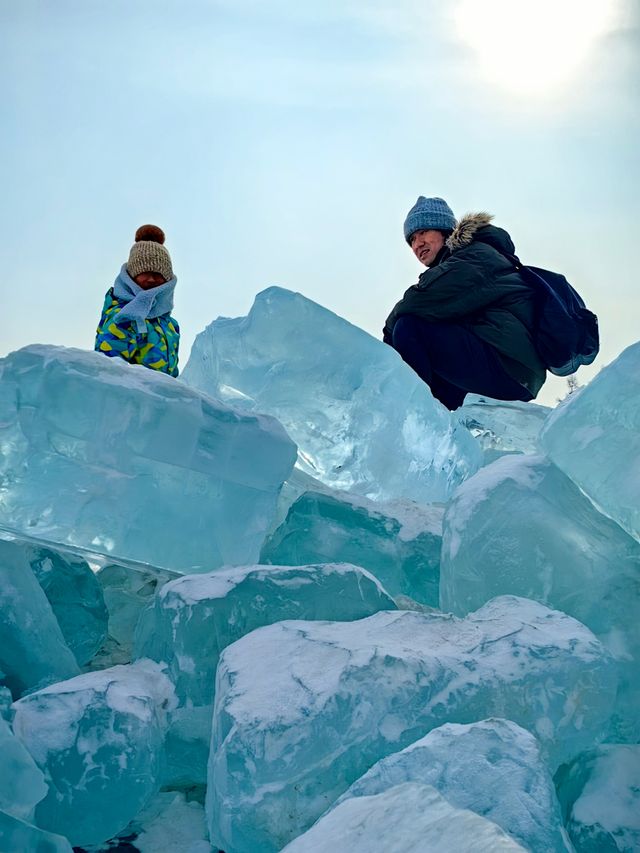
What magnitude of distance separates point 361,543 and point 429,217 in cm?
138

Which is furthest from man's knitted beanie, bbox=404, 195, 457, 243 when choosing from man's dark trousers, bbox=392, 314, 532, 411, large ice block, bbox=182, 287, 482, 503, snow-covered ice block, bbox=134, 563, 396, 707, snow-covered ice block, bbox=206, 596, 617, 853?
snow-covered ice block, bbox=206, 596, 617, 853

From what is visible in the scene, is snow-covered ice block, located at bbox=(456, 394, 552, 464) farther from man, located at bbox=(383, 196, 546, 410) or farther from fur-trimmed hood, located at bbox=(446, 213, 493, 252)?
fur-trimmed hood, located at bbox=(446, 213, 493, 252)

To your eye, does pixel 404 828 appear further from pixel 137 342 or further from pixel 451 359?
pixel 137 342

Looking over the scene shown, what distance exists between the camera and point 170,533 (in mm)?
2057

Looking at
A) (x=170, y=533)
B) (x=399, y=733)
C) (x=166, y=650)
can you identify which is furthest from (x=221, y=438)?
(x=399, y=733)

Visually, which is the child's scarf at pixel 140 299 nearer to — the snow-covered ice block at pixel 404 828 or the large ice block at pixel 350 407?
the large ice block at pixel 350 407

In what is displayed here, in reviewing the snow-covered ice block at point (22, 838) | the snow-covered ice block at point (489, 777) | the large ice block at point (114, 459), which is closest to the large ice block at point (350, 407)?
the large ice block at point (114, 459)

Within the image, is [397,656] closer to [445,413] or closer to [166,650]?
[166,650]

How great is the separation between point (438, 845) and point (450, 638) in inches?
26.2

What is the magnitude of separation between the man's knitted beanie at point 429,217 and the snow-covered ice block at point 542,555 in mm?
1401

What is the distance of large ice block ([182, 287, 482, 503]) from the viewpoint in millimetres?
2740

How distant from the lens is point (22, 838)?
979 mm

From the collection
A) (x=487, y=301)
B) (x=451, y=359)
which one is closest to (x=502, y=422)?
(x=451, y=359)

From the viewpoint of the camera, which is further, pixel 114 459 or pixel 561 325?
pixel 561 325
